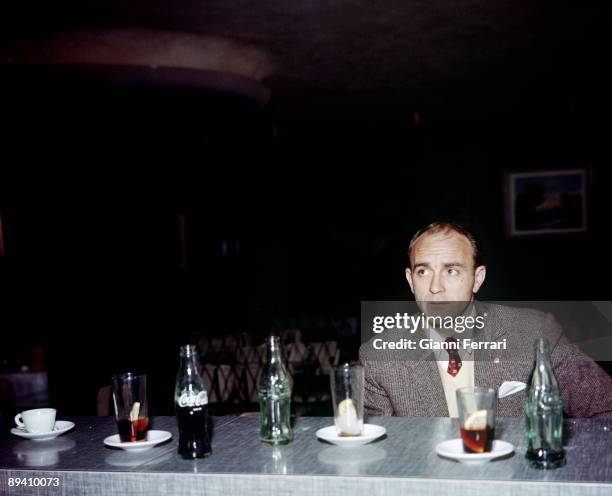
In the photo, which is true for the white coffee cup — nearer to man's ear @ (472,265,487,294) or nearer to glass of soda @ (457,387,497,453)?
glass of soda @ (457,387,497,453)

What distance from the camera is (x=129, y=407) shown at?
1584mm

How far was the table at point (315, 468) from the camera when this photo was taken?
1.21 m

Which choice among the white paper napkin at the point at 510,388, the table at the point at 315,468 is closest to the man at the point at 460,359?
the white paper napkin at the point at 510,388

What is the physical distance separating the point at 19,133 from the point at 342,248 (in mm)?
4025

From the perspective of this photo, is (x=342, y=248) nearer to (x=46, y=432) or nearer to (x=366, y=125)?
(x=366, y=125)

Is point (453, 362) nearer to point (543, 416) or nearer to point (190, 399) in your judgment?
point (543, 416)

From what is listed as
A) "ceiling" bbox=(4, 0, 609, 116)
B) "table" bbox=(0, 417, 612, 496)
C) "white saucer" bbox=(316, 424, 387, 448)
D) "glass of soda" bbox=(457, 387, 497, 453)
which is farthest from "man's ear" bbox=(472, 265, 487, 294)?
"ceiling" bbox=(4, 0, 609, 116)

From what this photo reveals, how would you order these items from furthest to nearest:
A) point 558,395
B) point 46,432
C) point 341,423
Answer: point 46,432, point 341,423, point 558,395

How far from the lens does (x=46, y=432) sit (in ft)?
5.61

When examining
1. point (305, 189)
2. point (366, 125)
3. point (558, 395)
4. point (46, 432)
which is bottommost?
point (46, 432)

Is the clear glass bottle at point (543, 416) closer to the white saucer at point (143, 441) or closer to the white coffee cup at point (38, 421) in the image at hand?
the white saucer at point (143, 441)

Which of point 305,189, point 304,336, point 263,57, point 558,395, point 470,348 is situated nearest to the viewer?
point 558,395

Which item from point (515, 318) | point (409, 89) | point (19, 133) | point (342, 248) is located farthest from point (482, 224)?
point (515, 318)

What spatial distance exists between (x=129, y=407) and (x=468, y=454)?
0.75 m
